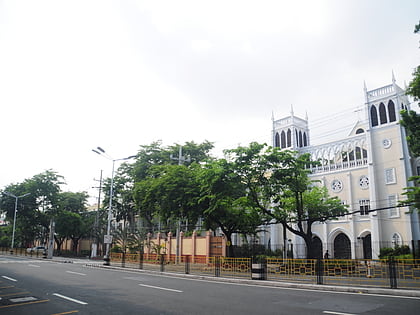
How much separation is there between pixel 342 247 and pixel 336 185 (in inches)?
271

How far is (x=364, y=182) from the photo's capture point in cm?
3759

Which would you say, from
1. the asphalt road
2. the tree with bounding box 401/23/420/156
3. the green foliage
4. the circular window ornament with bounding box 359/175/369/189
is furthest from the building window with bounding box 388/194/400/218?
the asphalt road

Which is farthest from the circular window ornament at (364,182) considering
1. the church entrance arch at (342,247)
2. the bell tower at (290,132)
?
the bell tower at (290,132)

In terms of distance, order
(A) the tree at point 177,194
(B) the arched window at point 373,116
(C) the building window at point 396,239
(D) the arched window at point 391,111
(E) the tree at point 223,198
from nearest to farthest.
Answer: (E) the tree at point 223,198 → (A) the tree at point 177,194 → (C) the building window at point 396,239 → (D) the arched window at point 391,111 → (B) the arched window at point 373,116

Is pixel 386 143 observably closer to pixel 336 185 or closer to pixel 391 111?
pixel 391 111

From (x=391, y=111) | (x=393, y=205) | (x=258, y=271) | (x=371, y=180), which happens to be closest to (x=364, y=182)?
(x=371, y=180)

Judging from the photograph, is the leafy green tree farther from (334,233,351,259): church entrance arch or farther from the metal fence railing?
the metal fence railing

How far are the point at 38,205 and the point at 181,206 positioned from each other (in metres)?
34.5

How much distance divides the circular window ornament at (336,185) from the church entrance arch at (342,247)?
5.02m

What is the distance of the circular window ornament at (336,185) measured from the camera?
39219 mm

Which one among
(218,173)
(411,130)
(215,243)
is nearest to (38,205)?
(215,243)

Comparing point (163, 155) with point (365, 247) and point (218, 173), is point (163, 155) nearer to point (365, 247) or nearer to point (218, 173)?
point (218, 173)

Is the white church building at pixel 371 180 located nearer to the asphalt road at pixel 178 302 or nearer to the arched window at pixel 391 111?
the arched window at pixel 391 111

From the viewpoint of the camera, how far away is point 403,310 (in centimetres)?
870
